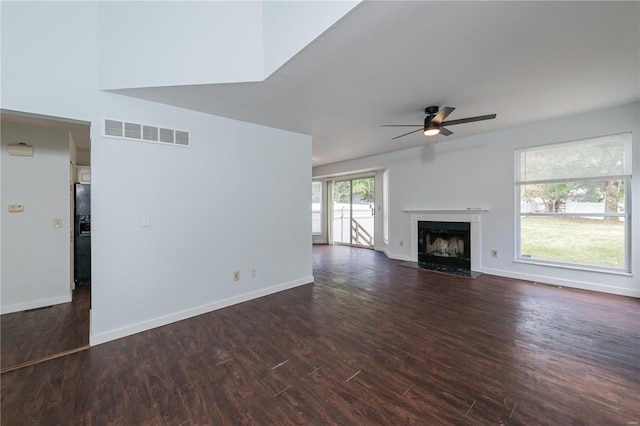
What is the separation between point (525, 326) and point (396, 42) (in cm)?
310

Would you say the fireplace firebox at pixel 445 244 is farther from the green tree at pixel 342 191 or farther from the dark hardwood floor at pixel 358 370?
the green tree at pixel 342 191

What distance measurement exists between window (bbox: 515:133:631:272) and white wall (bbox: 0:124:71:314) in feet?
23.4

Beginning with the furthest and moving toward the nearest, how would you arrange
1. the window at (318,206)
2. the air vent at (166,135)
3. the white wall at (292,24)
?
the window at (318,206) < the air vent at (166,135) < the white wall at (292,24)

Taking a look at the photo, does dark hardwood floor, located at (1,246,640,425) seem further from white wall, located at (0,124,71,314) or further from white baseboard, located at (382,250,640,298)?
white wall, located at (0,124,71,314)

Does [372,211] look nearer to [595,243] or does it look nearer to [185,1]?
[595,243]

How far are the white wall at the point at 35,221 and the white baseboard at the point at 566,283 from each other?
6.87m

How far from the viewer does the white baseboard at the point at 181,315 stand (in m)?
2.47

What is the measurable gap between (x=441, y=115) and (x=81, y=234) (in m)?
5.75

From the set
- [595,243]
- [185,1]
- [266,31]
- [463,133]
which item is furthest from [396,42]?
[595,243]

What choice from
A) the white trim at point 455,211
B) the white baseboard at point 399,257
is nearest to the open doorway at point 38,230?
the white baseboard at point 399,257

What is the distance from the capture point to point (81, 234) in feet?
13.6

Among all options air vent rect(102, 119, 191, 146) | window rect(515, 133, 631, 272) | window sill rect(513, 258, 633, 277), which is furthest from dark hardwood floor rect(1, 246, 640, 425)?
air vent rect(102, 119, 191, 146)

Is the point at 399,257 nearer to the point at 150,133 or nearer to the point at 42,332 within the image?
the point at 150,133

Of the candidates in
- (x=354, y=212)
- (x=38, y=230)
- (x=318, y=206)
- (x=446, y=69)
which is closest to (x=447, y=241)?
(x=354, y=212)
